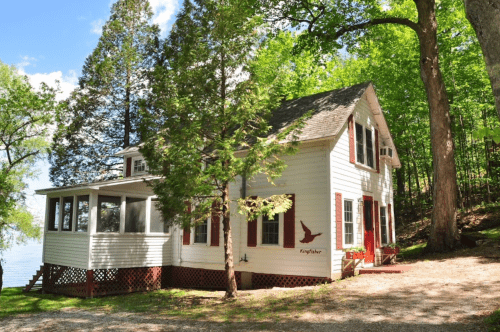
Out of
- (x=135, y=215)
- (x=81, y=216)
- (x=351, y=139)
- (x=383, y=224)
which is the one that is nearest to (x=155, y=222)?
(x=135, y=215)

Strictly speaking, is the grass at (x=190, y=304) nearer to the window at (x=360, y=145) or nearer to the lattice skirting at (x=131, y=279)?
the lattice skirting at (x=131, y=279)

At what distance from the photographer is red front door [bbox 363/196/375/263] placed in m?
14.1

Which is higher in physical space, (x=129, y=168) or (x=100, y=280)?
(x=129, y=168)

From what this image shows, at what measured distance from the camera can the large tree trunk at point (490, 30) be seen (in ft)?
9.39

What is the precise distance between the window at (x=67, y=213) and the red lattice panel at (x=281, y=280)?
7.51 meters

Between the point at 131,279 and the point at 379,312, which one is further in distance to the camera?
the point at 131,279

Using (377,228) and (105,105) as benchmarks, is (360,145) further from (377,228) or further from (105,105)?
(105,105)

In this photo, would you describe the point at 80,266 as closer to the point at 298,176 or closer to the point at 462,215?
the point at 298,176

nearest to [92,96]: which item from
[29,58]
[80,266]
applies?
[29,58]

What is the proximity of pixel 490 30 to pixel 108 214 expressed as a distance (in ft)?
44.6

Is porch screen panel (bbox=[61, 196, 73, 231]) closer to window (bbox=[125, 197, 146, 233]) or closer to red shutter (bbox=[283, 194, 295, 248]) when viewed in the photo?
window (bbox=[125, 197, 146, 233])

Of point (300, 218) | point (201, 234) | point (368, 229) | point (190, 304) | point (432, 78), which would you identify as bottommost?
point (190, 304)

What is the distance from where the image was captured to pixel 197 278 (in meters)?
15.1

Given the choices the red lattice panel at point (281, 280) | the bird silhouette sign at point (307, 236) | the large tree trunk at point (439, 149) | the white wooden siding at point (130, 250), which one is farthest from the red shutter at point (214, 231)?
the large tree trunk at point (439, 149)
